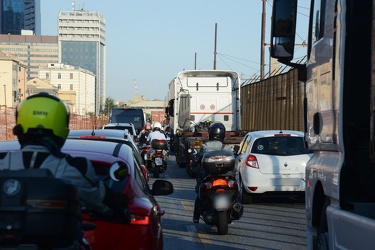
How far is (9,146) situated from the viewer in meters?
6.68

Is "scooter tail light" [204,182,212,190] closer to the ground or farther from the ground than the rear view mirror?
closer to the ground

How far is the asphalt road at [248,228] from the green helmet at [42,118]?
676cm

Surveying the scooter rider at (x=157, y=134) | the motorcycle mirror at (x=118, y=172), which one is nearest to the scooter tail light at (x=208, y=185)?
the motorcycle mirror at (x=118, y=172)

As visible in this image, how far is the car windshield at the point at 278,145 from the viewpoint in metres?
16.2

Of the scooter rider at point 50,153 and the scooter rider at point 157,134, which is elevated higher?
the scooter rider at point 50,153

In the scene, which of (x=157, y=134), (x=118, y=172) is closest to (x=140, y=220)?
(x=118, y=172)

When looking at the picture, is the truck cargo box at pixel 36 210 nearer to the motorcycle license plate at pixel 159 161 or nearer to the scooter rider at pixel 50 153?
the scooter rider at pixel 50 153

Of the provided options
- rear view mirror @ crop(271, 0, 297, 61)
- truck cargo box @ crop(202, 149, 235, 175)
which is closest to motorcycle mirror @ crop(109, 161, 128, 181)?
rear view mirror @ crop(271, 0, 297, 61)

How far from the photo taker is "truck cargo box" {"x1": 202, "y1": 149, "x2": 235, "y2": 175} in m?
11.6

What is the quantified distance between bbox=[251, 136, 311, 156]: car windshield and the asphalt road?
108cm

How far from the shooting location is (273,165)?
1593cm

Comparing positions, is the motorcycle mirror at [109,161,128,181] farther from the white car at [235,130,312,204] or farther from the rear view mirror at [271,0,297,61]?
the white car at [235,130,312,204]

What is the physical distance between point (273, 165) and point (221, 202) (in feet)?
14.4

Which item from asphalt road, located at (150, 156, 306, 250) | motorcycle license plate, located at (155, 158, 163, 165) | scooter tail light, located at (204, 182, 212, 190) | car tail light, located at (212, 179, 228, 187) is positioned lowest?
asphalt road, located at (150, 156, 306, 250)
